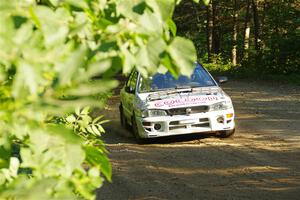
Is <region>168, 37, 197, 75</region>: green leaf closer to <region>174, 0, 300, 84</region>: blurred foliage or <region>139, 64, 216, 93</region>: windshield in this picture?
<region>139, 64, 216, 93</region>: windshield

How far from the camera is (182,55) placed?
1.33m

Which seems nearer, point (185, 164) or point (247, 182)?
point (247, 182)

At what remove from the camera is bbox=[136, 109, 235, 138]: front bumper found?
36.1 ft

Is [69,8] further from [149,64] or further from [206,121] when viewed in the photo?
[206,121]

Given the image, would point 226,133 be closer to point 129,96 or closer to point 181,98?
point 181,98

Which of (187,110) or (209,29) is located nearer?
(187,110)

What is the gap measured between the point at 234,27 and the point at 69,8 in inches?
1340

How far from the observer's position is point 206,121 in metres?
11.1

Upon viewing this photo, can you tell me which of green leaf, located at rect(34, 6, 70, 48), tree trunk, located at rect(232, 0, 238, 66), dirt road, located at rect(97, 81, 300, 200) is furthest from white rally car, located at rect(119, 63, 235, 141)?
tree trunk, located at rect(232, 0, 238, 66)

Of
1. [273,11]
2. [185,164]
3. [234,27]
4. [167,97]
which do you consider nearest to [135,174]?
[185,164]

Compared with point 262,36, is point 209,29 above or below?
below

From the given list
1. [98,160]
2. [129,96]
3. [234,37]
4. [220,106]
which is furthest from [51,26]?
[234,37]

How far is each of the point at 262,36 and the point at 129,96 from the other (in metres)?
20.1

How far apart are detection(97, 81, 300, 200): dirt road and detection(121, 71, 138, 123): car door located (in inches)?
22.4
